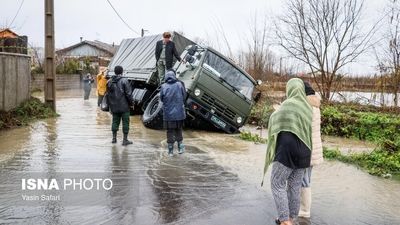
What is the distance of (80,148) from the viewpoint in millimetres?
8719

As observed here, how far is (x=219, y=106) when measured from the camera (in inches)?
462

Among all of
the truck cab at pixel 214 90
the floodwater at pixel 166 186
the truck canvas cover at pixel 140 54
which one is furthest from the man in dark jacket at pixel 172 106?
the truck canvas cover at pixel 140 54

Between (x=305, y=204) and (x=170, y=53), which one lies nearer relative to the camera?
(x=305, y=204)

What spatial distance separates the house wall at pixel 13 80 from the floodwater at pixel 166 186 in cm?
254

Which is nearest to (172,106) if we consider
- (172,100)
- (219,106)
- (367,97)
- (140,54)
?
(172,100)

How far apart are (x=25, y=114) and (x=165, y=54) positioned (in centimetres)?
469

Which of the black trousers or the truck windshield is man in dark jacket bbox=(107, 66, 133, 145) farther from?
the truck windshield

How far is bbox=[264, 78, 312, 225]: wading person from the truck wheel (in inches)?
281

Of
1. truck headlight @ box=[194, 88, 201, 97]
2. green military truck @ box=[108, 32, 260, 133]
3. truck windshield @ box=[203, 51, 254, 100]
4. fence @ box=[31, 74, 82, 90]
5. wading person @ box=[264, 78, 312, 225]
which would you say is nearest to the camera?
wading person @ box=[264, 78, 312, 225]

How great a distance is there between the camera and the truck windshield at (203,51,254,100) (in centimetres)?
1193

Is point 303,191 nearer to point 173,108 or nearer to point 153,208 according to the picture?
point 153,208

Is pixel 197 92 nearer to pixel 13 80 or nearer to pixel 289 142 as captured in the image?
pixel 13 80

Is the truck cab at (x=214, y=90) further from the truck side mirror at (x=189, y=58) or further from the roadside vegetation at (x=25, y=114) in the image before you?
the roadside vegetation at (x=25, y=114)

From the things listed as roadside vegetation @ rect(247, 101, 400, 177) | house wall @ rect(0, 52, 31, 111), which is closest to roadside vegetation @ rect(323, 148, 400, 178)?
roadside vegetation @ rect(247, 101, 400, 177)
